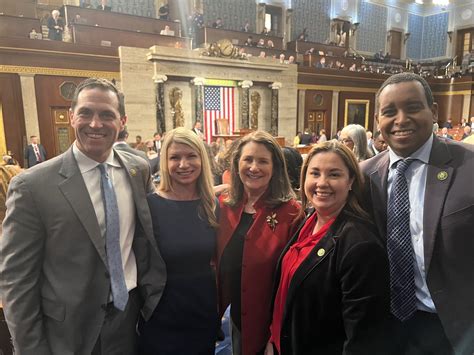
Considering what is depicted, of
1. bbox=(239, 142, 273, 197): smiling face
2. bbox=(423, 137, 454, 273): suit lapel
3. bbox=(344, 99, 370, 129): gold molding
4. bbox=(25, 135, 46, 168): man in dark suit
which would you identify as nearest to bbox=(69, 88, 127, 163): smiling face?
bbox=(239, 142, 273, 197): smiling face

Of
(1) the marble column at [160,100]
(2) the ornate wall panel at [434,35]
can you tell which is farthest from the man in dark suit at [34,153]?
(2) the ornate wall panel at [434,35]

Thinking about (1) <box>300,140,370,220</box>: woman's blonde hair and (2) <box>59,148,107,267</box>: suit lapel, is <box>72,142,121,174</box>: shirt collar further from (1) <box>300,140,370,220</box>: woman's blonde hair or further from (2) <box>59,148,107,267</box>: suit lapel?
(1) <box>300,140,370,220</box>: woman's blonde hair

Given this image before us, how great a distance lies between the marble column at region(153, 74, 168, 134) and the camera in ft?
39.3

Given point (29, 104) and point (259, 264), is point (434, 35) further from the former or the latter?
point (259, 264)

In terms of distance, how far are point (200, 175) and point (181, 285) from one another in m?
0.65

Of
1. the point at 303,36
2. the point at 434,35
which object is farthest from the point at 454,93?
the point at 303,36

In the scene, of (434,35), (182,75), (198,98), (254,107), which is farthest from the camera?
(434,35)

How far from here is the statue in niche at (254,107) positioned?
14.4 m

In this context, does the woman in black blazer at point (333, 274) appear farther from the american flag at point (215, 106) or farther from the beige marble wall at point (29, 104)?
the american flag at point (215, 106)

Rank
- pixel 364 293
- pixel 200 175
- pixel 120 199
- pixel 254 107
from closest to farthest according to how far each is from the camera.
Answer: pixel 364 293, pixel 120 199, pixel 200 175, pixel 254 107

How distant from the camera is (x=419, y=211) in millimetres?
1554

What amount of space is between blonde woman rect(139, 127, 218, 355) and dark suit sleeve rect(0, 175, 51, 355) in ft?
1.86

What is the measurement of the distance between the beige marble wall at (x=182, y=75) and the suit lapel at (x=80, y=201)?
34.8ft

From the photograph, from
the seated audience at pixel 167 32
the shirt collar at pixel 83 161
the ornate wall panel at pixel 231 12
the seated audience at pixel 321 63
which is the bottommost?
the shirt collar at pixel 83 161
